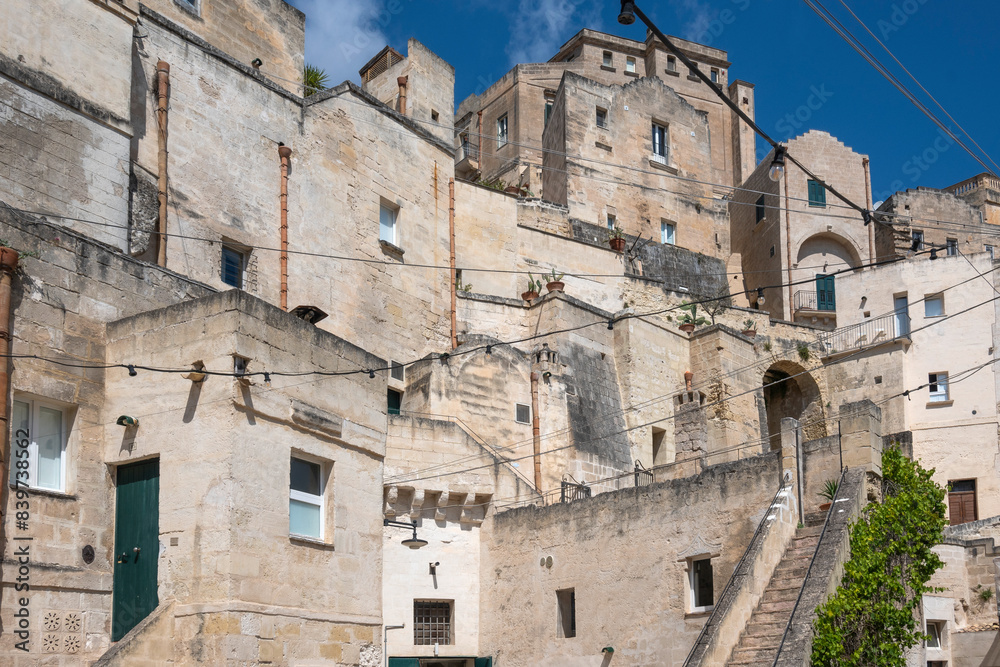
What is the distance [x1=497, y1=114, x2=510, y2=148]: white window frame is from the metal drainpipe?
35353 mm

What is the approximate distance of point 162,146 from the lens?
2038 centimetres

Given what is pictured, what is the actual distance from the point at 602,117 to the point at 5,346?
30105 millimetres

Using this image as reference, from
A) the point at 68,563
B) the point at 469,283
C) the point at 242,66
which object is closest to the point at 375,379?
the point at 68,563

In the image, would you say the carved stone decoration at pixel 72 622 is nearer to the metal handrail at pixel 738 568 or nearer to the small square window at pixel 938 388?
the metal handrail at pixel 738 568

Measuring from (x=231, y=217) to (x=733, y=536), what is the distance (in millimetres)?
11733

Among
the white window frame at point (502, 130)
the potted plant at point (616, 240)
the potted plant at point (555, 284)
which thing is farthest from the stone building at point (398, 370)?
the white window frame at point (502, 130)

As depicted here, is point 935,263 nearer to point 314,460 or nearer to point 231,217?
point 231,217

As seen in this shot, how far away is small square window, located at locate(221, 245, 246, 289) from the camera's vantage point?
854 inches

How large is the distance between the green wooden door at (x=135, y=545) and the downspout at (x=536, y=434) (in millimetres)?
12509

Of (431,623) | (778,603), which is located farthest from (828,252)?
(778,603)

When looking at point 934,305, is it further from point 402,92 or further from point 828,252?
point 402,92

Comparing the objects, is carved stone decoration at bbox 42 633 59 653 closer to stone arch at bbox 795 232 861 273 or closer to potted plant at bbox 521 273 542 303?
potted plant at bbox 521 273 542 303

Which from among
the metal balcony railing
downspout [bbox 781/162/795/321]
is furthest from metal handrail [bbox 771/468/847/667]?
downspout [bbox 781/162/795/321]

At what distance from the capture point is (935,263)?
33188 mm
